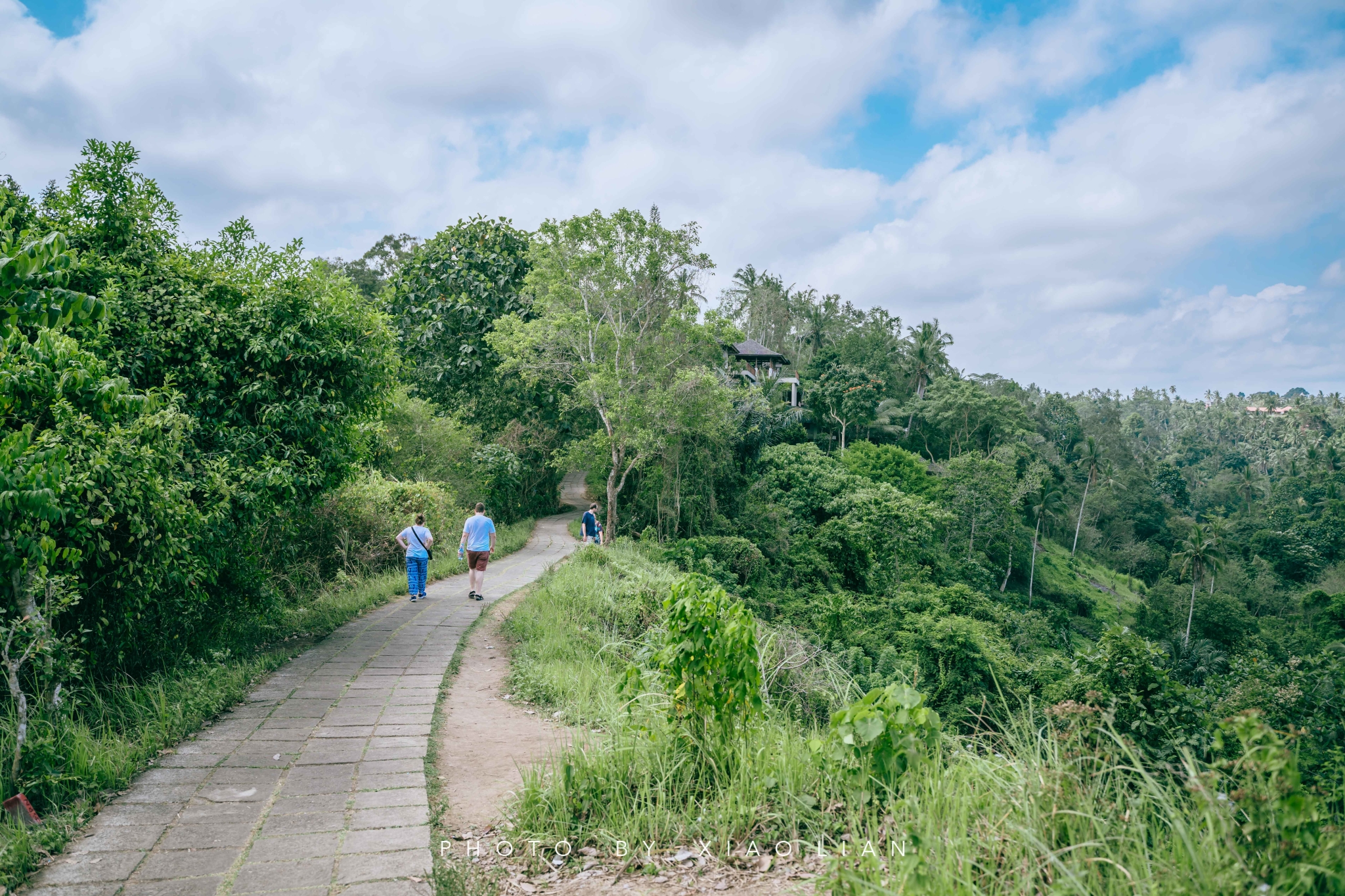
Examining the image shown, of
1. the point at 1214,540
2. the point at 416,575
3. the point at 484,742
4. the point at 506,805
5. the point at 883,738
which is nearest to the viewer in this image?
the point at 883,738

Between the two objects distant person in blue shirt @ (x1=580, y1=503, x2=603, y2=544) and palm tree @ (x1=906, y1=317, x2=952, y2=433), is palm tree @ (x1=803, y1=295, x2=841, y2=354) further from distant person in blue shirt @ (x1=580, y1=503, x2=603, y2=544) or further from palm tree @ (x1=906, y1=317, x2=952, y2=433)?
distant person in blue shirt @ (x1=580, y1=503, x2=603, y2=544)

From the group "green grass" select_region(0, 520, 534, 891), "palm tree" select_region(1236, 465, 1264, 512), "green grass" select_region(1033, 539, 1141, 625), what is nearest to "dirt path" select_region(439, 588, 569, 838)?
"green grass" select_region(0, 520, 534, 891)

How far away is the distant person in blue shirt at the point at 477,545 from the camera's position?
1020 cm

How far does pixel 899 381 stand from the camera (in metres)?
48.2

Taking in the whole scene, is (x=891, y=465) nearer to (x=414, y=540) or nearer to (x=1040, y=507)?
(x=1040, y=507)

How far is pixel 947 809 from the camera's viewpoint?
277cm

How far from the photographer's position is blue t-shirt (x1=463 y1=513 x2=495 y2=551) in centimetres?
1018

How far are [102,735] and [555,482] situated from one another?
21492 millimetres

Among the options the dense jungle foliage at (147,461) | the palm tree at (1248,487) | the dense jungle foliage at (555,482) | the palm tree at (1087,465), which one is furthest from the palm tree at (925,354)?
the dense jungle foliage at (147,461)

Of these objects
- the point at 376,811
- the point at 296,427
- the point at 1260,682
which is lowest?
the point at 1260,682

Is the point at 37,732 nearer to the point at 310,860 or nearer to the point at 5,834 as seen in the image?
the point at 5,834

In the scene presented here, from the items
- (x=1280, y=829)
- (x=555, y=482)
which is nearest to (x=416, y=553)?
(x=1280, y=829)

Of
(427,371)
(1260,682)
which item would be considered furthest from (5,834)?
(427,371)

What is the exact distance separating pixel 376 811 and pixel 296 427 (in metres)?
3.97
